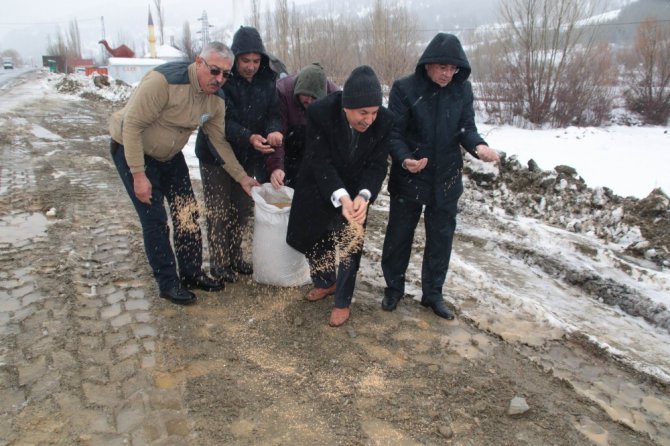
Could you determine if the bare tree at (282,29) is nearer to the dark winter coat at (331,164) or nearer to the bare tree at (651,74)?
the bare tree at (651,74)

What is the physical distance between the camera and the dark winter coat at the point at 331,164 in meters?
2.79

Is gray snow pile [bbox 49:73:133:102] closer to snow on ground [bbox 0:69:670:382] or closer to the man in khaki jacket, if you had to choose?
snow on ground [bbox 0:69:670:382]

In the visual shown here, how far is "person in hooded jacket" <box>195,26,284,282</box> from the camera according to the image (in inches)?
125

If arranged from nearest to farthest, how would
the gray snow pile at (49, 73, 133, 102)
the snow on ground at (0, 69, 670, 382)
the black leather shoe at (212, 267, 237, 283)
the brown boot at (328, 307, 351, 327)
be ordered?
the brown boot at (328, 307, 351, 327), the snow on ground at (0, 69, 670, 382), the black leather shoe at (212, 267, 237, 283), the gray snow pile at (49, 73, 133, 102)

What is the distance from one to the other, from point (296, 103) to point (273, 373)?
6.50 feet

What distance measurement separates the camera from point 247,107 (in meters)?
3.31

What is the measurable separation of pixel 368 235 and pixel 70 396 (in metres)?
3.18

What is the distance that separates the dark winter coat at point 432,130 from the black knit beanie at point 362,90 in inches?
17.5

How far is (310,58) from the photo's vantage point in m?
23.8

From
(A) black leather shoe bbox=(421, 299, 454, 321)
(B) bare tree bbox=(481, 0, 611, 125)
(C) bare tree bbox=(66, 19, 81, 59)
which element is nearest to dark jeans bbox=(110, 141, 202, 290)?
(A) black leather shoe bbox=(421, 299, 454, 321)

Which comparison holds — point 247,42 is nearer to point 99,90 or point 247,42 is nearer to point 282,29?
point 282,29

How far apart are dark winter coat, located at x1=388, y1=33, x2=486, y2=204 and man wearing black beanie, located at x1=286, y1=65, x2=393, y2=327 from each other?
0.21 metres

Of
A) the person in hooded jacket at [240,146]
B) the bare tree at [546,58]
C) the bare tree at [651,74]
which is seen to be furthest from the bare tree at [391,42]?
the person in hooded jacket at [240,146]

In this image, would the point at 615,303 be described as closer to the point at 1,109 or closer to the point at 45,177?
the point at 45,177
